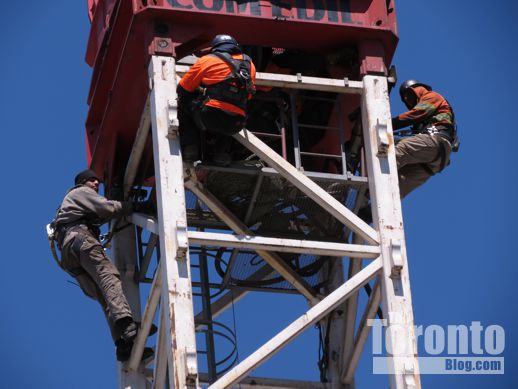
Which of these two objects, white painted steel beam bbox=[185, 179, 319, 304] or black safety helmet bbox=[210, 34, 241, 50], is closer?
black safety helmet bbox=[210, 34, 241, 50]

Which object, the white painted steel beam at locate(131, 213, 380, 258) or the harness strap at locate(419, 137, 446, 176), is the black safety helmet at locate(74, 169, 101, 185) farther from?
the harness strap at locate(419, 137, 446, 176)

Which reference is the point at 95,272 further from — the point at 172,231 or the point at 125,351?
the point at 172,231

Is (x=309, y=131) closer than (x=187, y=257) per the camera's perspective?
No

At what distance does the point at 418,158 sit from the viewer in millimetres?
22172

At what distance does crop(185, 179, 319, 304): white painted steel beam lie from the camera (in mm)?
21172

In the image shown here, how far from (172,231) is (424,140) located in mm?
4275

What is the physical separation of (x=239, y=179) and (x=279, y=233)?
1266 mm

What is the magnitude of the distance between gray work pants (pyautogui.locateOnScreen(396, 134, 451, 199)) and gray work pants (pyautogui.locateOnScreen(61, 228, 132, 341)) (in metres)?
3.76

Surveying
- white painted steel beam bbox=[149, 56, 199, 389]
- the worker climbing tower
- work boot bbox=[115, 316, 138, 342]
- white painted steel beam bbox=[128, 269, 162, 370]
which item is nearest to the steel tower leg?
the worker climbing tower

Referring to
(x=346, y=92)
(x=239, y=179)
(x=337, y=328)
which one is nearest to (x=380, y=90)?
(x=346, y=92)

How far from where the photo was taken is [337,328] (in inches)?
888

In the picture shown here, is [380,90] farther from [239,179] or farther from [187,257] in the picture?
[187,257]

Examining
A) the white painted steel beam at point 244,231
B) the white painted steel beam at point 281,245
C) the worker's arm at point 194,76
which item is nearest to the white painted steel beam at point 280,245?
the white painted steel beam at point 281,245

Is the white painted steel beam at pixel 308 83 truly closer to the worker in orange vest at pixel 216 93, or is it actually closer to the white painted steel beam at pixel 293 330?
the worker in orange vest at pixel 216 93
